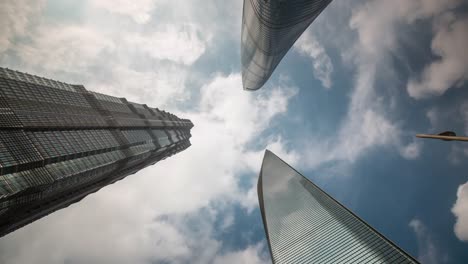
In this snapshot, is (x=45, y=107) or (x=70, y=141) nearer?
(x=45, y=107)

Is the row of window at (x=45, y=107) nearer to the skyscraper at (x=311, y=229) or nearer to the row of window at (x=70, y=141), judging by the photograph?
the row of window at (x=70, y=141)

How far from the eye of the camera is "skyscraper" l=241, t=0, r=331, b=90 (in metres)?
60.2

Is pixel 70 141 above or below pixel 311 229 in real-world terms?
above

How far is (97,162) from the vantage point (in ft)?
322

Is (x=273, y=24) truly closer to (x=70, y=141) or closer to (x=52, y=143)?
→ (x=52, y=143)

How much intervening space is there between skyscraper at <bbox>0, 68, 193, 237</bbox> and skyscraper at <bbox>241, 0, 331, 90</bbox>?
67.9 metres

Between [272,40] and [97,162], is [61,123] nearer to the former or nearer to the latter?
[97,162]

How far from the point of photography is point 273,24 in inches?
2657

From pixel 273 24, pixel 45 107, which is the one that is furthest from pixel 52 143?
pixel 273 24

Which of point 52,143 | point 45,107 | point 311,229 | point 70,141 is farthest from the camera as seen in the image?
point 311,229

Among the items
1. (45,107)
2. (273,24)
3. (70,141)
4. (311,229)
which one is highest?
(45,107)

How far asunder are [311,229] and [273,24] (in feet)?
252

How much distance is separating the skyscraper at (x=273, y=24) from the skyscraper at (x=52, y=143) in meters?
67.9

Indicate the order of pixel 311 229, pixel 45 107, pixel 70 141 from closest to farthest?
pixel 45 107, pixel 70 141, pixel 311 229
